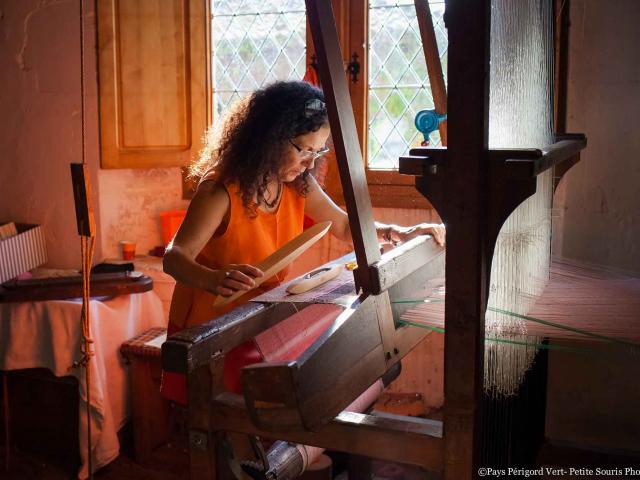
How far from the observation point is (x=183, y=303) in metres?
2.54

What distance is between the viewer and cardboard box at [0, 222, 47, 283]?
13.3 feet

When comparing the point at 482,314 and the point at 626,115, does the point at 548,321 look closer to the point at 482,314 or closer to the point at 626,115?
the point at 482,314

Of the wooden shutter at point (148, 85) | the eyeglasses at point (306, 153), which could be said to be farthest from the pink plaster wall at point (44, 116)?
the eyeglasses at point (306, 153)

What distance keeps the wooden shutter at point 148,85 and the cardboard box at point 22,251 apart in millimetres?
659

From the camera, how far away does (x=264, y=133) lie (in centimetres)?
257

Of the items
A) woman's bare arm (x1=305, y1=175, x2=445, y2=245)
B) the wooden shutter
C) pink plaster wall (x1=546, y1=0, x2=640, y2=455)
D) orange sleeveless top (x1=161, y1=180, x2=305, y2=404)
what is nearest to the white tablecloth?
the wooden shutter

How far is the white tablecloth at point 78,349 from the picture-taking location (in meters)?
3.60

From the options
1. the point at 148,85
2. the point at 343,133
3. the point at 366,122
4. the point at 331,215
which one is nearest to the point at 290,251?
the point at 343,133

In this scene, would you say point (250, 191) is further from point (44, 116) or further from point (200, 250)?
point (44, 116)

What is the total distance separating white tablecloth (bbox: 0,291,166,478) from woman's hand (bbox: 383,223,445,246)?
1597 mm

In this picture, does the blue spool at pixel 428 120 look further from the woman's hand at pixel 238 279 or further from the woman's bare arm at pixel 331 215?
the woman's hand at pixel 238 279

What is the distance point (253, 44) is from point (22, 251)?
1.72 m

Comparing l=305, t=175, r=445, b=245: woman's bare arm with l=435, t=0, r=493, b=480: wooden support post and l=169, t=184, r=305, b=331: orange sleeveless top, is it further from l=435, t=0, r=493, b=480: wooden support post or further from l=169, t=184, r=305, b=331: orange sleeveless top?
l=435, t=0, r=493, b=480: wooden support post

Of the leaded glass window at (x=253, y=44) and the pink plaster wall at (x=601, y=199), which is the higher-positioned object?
the leaded glass window at (x=253, y=44)
